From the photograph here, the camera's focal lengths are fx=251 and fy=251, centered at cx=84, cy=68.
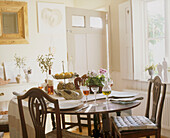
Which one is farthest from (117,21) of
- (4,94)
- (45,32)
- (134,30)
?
(4,94)

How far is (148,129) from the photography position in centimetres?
256

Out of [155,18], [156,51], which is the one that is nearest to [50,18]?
[155,18]

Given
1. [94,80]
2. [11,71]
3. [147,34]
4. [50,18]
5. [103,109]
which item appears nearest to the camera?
[103,109]

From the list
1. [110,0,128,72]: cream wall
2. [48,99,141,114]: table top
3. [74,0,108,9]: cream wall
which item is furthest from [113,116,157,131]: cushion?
[74,0,108,9]: cream wall

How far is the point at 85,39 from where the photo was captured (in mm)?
4961

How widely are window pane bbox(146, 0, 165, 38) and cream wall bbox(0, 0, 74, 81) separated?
198 centimetres

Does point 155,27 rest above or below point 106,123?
above

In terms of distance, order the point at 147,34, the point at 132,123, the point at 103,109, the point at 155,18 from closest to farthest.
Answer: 1. the point at 103,109
2. the point at 132,123
3. the point at 155,18
4. the point at 147,34

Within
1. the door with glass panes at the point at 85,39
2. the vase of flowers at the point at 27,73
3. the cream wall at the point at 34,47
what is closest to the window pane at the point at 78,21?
the door with glass panes at the point at 85,39

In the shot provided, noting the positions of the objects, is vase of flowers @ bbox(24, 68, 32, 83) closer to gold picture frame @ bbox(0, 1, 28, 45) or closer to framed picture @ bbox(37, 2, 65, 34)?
gold picture frame @ bbox(0, 1, 28, 45)

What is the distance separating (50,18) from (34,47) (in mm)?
701

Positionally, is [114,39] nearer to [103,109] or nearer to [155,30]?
[155,30]

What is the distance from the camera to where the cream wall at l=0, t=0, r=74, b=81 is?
16.0 ft

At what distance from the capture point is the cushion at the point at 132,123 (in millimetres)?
2521
